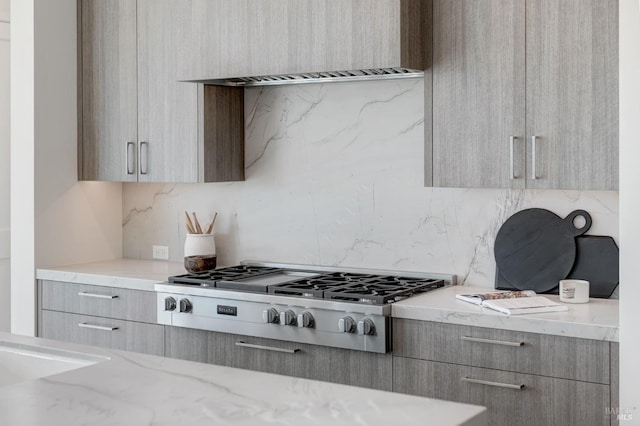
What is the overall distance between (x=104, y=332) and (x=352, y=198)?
1445mm

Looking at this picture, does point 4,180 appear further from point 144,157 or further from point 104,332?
point 104,332

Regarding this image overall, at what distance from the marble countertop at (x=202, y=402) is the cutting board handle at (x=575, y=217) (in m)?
1.90

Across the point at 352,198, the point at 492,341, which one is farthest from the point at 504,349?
the point at 352,198

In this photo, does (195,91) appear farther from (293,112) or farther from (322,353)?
(322,353)

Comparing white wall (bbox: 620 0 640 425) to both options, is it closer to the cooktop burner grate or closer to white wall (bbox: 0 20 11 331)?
the cooktop burner grate

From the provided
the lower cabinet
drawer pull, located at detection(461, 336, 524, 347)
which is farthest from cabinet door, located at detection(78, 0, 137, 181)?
drawer pull, located at detection(461, 336, 524, 347)

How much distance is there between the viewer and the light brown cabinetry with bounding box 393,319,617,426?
118 inches

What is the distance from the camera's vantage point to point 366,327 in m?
3.38

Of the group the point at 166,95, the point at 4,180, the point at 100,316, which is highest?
the point at 166,95

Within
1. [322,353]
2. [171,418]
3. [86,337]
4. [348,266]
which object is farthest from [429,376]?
[86,337]

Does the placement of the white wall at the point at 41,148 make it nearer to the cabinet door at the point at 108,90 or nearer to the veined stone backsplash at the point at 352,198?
the cabinet door at the point at 108,90

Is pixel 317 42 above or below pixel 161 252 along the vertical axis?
above

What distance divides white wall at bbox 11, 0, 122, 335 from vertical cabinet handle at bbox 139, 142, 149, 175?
493 millimetres

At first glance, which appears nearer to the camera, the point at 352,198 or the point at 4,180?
the point at 352,198
